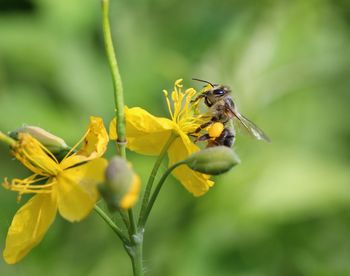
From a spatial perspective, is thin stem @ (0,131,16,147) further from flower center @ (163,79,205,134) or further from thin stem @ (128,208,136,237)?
flower center @ (163,79,205,134)

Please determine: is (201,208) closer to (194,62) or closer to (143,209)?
(194,62)

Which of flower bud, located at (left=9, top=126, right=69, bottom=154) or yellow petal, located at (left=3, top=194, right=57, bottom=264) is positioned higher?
flower bud, located at (left=9, top=126, right=69, bottom=154)

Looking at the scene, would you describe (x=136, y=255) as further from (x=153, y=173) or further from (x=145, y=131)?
(x=145, y=131)

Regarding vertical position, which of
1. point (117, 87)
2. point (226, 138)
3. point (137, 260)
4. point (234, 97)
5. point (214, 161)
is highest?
point (117, 87)

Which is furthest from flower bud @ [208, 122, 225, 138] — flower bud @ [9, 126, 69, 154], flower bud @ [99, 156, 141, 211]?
flower bud @ [99, 156, 141, 211]

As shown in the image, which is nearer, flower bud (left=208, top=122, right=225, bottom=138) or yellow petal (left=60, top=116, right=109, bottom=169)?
yellow petal (left=60, top=116, right=109, bottom=169)

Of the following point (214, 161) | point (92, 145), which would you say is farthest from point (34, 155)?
point (214, 161)
